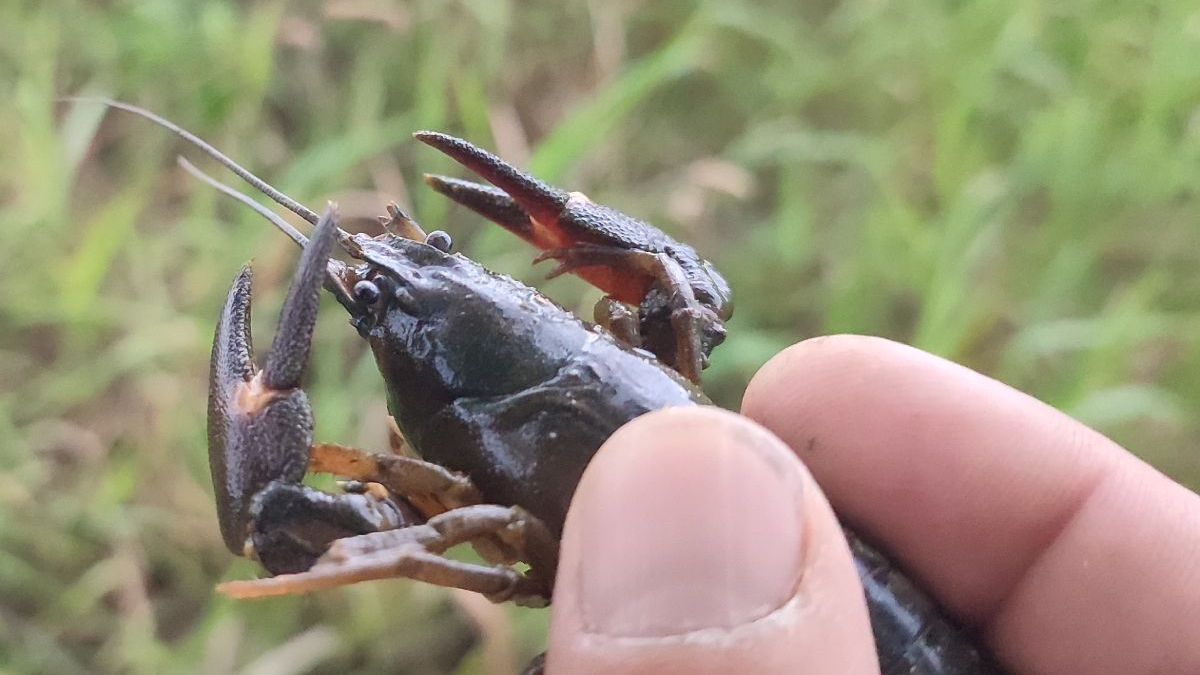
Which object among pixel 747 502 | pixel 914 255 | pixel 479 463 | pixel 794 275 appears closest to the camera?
pixel 747 502

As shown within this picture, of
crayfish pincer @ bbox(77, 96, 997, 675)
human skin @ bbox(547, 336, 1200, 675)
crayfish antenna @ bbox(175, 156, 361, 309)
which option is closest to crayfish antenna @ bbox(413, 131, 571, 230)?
crayfish pincer @ bbox(77, 96, 997, 675)

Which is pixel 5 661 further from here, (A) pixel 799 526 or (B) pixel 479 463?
(A) pixel 799 526

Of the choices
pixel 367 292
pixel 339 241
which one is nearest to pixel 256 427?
pixel 367 292

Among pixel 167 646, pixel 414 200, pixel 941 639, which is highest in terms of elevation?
pixel 414 200

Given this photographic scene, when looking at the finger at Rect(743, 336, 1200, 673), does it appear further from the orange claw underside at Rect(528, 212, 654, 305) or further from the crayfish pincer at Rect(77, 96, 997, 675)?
the orange claw underside at Rect(528, 212, 654, 305)

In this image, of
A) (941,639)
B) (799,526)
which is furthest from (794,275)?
(799,526)

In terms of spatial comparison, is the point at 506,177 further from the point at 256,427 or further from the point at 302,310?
the point at 256,427
